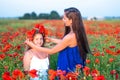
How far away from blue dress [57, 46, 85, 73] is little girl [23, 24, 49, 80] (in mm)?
234

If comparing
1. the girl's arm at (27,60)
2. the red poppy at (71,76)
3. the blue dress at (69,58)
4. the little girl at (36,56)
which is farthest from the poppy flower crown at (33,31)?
→ the red poppy at (71,76)

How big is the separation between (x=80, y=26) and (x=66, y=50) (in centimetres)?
35

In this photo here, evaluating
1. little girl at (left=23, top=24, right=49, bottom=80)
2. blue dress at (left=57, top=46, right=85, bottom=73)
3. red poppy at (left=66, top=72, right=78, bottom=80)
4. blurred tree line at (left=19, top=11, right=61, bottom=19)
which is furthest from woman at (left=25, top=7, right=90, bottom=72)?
blurred tree line at (left=19, top=11, right=61, bottom=19)

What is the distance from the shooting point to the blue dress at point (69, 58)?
5.05m

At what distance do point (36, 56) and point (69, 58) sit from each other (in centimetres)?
42

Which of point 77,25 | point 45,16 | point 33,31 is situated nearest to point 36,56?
point 33,31

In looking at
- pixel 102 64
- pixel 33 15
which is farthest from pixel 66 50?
pixel 33 15

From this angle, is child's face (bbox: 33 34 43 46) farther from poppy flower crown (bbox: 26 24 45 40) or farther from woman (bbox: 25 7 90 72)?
woman (bbox: 25 7 90 72)

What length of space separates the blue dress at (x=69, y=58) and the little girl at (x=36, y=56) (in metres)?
0.23

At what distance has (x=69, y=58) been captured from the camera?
5090 mm

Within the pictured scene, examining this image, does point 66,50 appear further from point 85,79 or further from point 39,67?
point 85,79

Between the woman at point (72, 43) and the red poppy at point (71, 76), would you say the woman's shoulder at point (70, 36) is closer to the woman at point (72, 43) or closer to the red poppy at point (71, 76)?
the woman at point (72, 43)

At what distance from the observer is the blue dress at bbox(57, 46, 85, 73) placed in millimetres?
5047

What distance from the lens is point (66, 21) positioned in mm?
5023
